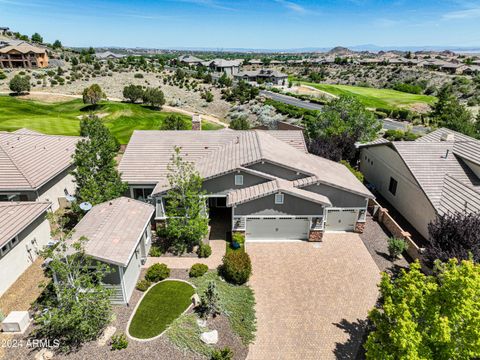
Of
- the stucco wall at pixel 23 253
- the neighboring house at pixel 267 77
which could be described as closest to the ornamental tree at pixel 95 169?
the stucco wall at pixel 23 253

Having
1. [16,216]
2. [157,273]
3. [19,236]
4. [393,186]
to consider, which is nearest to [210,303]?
[157,273]

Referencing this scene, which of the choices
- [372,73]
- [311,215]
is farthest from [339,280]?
[372,73]

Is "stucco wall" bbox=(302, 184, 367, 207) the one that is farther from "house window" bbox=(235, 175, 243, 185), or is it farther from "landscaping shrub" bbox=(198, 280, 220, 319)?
"landscaping shrub" bbox=(198, 280, 220, 319)

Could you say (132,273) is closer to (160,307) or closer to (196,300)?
(160,307)

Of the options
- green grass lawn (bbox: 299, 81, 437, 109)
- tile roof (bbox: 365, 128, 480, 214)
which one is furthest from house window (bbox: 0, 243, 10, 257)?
green grass lawn (bbox: 299, 81, 437, 109)

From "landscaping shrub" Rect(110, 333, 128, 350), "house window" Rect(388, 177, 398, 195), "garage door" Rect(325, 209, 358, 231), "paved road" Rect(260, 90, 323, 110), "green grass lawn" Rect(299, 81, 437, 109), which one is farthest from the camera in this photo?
"green grass lawn" Rect(299, 81, 437, 109)
